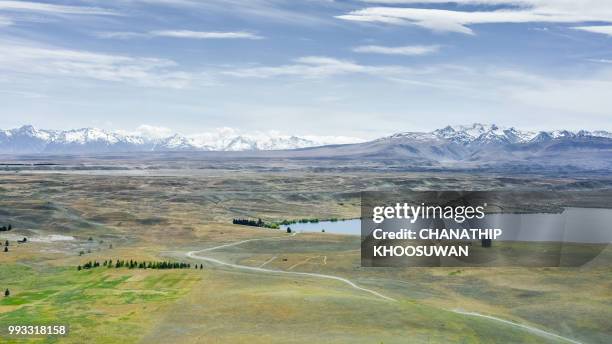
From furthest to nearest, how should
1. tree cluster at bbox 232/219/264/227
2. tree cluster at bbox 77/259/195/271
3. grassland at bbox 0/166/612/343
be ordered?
tree cluster at bbox 232/219/264/227 < tree cluster at bbox 77/259/195/271 < grassland at bbox 0/166/612/343

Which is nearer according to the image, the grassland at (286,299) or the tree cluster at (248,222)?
the grassland at (286,299)

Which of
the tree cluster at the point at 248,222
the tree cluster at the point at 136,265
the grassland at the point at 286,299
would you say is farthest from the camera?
the tree cluster at the point at 248,222

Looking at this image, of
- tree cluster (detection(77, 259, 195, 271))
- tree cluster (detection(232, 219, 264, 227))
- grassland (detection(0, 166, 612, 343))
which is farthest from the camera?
tree cluster (detection(232, 219, 264, 227))

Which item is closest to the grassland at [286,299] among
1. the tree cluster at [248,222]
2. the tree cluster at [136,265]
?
the tree cluster at [136,265]

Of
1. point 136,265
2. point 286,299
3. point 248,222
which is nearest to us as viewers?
point 286,299

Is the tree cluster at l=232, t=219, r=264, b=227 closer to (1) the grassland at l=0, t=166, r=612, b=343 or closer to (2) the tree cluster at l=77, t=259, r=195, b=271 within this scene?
(1) the grassland at l=0, t=166, r=612, b=343

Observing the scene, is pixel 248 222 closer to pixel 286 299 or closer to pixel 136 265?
pixel 136 265

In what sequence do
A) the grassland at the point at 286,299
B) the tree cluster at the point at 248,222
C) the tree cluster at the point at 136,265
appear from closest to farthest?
the grassland at the point at 286,299 → the tree cluster at the point at 136,265 → the tree cluster at the point at 248,222

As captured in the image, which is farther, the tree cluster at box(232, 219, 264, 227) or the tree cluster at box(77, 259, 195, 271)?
the tree cluster at box(232, 219, 264, 227)

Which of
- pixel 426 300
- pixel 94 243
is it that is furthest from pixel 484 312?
pixel 94 243

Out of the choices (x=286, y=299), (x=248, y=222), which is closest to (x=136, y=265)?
(x=286, y=299)

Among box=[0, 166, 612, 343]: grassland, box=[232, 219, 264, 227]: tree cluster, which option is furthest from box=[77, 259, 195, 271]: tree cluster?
box=[232, 219, 264, 227]: tree cluster

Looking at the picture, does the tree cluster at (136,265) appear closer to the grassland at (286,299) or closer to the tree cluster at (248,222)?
the grassland at (286,299)
